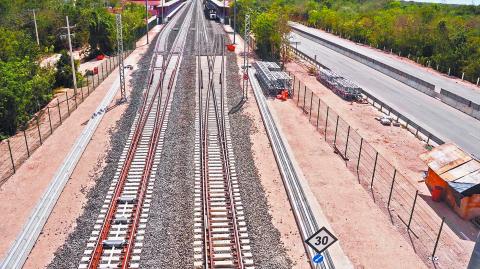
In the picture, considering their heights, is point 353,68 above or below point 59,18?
below

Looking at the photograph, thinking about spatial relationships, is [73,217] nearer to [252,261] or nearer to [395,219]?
[252,261]

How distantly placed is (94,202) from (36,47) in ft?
91.1

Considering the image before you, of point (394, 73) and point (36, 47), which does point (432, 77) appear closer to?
point (394, 73)

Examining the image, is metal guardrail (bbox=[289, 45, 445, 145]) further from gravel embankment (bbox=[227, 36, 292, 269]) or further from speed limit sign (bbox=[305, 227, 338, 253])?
speed limit sign (bbox=[305, 227, 338, 253])

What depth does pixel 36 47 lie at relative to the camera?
126 feet

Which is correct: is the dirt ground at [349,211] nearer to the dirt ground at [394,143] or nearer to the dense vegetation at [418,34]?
the dirt ground at [394,143]

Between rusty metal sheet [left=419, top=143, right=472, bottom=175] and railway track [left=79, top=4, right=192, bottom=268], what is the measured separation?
41.5 feet

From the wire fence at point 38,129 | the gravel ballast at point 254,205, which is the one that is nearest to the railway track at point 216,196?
the gravel ballast at point 254,205

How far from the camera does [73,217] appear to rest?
15.7 m

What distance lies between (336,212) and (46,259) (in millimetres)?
10717

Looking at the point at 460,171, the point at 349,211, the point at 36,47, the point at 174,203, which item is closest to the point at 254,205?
the point at 174,203

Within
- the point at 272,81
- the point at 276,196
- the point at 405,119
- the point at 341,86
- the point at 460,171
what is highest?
the point at 272,81

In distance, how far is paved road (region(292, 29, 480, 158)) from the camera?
2752 centimetres

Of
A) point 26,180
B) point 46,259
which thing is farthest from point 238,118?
point 46,259
